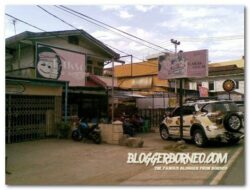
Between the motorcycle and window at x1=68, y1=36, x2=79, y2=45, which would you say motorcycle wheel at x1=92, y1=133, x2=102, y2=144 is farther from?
window at x1=68, y1=36, x2=79, y2=45

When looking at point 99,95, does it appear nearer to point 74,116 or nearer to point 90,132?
point 74,116

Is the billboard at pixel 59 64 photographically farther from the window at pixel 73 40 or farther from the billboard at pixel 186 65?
the billboard at pixel 186 65

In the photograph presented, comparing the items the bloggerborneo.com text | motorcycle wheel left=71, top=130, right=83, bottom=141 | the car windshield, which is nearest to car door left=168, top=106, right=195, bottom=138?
the car windshield

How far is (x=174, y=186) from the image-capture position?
23.3ft

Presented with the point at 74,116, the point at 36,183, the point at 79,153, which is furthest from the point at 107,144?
the point at 36,183

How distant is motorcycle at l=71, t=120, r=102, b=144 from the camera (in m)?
12.8

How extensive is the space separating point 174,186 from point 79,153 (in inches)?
174

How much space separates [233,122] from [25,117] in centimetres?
771

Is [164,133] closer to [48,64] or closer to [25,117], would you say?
[25,117]

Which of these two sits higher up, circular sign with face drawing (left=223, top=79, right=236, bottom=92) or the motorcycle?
circular sign with face drawing (left=223, top=79, right=236, bottom=92)

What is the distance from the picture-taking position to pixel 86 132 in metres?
13.2

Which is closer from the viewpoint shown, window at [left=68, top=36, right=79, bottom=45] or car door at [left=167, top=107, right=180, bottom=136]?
car door at [left=167, top=107, right=180, bottom=136]

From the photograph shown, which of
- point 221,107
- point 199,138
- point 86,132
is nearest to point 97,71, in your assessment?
point 86,132

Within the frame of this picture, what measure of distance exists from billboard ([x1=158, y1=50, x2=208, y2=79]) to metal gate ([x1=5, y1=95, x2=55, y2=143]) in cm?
519
